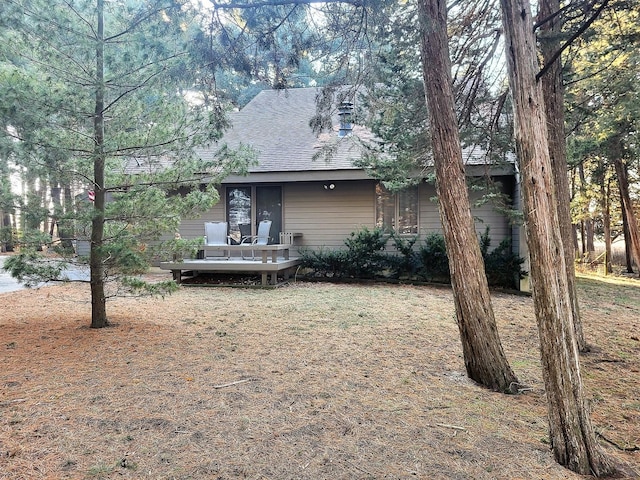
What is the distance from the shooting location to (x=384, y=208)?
10.4 metres

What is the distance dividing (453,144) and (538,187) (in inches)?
46.6

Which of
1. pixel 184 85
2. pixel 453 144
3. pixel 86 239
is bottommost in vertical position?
pixel 86 239

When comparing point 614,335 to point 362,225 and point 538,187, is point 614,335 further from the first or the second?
point 362,225

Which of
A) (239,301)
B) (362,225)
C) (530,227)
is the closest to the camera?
(530,227)

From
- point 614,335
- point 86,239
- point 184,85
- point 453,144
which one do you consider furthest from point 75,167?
point 614,335

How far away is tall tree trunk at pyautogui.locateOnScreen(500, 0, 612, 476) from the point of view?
2344 millimetres

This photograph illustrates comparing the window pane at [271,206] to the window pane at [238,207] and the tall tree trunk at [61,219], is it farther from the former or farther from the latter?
the tall tree trunk at [61,219]

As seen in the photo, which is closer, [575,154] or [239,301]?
[239,301]

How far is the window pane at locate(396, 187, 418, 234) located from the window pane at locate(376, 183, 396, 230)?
0.17 m

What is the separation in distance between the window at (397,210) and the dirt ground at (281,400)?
14.7ft

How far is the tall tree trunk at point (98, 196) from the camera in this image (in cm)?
455

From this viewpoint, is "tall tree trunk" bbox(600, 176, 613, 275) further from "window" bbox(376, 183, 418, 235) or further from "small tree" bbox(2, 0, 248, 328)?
"small tree" bbox(2, 0, 248, 328)

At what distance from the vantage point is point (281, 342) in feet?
15.4

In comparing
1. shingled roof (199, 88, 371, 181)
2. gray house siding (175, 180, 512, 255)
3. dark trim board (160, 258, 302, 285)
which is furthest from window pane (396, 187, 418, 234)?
dark trim board (160, 258, 302, 285)
